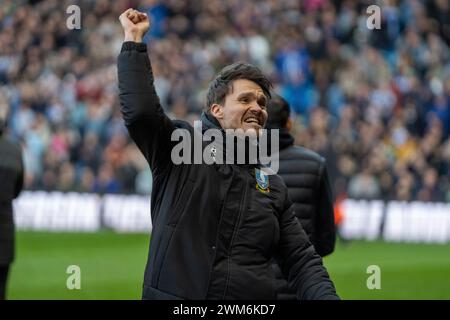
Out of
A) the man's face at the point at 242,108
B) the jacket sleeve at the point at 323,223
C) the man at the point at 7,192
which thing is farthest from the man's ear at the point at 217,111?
the man at the point at 7,192

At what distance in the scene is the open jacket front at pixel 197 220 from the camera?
4.29 metres

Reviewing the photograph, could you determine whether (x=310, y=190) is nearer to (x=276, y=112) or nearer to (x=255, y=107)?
(x=276, y=112)

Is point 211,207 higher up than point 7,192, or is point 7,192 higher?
point 211,207

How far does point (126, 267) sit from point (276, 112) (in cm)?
793

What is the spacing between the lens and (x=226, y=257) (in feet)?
14.6

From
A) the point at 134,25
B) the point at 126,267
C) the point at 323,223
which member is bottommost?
the point at 126,267

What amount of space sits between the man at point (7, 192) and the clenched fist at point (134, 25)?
395 centimetres

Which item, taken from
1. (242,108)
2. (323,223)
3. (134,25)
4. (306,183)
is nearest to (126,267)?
(323,223)

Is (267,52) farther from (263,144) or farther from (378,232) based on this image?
(263,144)

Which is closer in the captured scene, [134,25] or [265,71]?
[134,25]

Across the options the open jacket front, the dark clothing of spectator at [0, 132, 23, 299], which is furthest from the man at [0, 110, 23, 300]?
the open jacket front

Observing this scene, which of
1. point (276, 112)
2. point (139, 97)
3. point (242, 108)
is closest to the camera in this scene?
point (139, 97)

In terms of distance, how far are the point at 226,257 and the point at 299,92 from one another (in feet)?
57.7

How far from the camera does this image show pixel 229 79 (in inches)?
185
